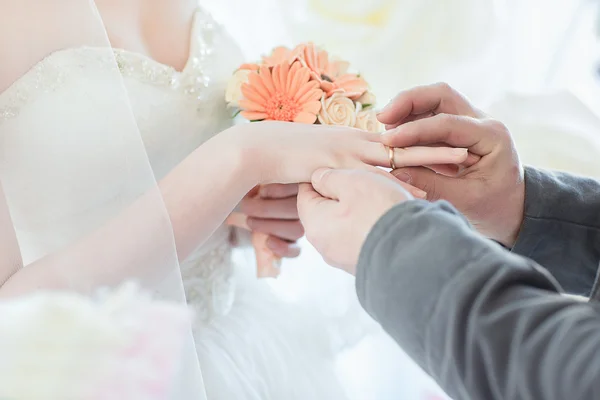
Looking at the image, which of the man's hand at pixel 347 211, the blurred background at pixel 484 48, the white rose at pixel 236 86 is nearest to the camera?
the man's hand at pixel 347 211

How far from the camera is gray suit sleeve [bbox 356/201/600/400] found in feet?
1.21

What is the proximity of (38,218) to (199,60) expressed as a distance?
0.35 meters

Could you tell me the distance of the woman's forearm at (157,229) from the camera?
1.90 ft

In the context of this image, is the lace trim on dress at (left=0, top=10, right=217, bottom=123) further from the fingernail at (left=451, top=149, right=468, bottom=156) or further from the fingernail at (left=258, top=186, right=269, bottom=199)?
the fingernail at (left=451, top=149, right=468, bottom=156)

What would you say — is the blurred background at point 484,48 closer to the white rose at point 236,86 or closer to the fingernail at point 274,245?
the white rose at point 236,86

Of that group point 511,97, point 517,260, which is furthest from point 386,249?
point 511,97

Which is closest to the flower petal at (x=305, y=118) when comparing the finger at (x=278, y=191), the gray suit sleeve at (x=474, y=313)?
the finger at (x=278, y=191)

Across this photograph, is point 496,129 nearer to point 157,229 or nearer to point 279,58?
point 279,58

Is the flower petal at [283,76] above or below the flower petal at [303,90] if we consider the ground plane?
above

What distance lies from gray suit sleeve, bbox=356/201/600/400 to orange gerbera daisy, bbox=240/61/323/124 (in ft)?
1.26

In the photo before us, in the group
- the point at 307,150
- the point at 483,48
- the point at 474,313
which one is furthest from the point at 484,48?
the point at 474,313

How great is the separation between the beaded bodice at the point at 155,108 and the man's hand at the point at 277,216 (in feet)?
0.29

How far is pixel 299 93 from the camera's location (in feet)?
2.63

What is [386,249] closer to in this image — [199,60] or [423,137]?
[423,137]
